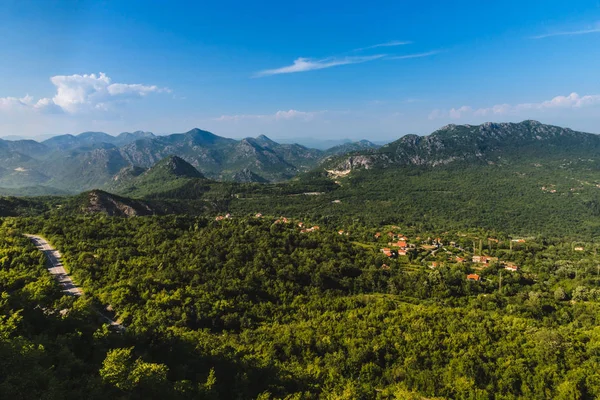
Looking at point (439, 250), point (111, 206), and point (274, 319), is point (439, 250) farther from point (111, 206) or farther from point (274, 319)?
point (111, 206)

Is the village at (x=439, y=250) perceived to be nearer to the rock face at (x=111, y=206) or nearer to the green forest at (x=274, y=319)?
the green forest at (x=274, y=319)

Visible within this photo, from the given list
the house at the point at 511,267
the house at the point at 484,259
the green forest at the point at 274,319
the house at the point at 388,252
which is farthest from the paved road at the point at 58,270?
the house at the point at 484,259

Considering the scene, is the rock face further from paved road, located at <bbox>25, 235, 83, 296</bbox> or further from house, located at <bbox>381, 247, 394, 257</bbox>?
house, located at <bbox>381, 247, 394, 257</bbox>

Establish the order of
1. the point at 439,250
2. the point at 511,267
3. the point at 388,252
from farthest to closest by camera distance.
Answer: the point at 439,250 < the point at 388,252 < the point at 511,267

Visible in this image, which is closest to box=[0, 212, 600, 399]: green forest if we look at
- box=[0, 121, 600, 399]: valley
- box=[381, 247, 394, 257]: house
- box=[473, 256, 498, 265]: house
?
box=[0, 121, 600, 399]: valley

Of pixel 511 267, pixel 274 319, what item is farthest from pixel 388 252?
pixel 274 319

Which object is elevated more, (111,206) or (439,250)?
(111,206)
